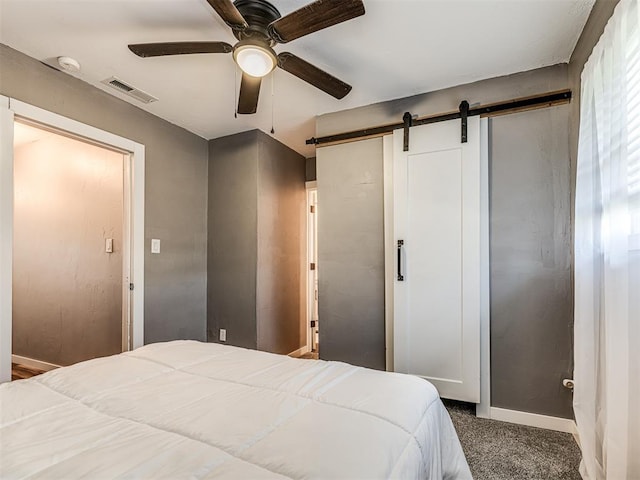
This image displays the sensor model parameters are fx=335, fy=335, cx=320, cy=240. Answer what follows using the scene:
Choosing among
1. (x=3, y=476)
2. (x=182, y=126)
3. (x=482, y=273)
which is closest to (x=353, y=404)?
(x=3, y=476)

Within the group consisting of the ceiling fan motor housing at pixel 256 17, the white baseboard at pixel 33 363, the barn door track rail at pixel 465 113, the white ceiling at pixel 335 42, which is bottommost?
the white baseboard at pixel 33 363

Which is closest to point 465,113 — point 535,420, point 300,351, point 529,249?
point 529,249

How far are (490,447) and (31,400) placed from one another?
2221mm

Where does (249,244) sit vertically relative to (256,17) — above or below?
below

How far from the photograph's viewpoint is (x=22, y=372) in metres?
3.28

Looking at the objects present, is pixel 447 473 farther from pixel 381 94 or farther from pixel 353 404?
pixel 381 94

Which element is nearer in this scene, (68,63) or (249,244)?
(68,63)

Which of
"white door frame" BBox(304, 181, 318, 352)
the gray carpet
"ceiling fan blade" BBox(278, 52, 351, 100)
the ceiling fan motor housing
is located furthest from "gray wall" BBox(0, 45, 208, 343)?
the gray carpet

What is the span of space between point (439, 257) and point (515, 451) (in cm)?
124

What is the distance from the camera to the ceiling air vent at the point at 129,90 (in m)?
2.43

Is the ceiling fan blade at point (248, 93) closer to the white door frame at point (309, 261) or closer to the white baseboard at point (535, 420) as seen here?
the white door frame at point (309, 261)

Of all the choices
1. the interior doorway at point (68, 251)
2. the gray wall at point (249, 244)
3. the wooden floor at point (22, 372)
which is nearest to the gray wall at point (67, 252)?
the interior doorway at point (68, 251)

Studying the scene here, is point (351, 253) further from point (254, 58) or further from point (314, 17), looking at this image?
point (314, 17)

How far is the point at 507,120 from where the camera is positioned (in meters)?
2.36
